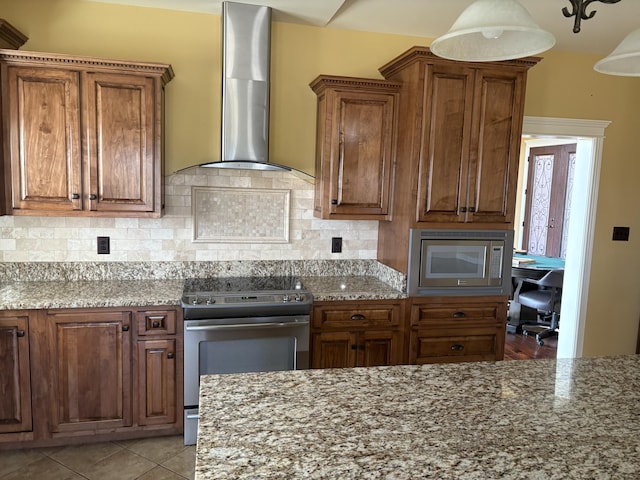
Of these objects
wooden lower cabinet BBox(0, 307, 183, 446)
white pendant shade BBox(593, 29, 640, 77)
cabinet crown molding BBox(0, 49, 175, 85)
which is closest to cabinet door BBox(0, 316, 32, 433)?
wooden lower cabinet BBox(0, 307, 183, 446)

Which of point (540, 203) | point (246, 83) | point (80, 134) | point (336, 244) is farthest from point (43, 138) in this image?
point (540, 203)

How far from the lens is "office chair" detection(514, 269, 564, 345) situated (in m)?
4.79

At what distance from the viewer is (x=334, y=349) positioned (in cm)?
306

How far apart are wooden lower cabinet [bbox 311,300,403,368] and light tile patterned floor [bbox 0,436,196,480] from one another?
0.94m

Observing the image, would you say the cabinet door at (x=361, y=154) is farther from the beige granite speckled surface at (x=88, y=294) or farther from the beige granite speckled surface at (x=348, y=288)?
the beige granite speckled surface at (x=88, y=294)

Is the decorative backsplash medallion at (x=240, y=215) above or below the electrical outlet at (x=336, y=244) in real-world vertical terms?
above

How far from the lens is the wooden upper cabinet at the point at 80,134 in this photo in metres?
2.76

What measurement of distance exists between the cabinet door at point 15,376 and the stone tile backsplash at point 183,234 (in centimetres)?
63

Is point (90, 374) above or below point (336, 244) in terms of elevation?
below

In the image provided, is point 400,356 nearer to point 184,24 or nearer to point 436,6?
point 436,6

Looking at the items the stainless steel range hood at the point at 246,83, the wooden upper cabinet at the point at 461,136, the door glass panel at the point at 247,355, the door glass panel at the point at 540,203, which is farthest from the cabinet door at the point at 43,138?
the door glass panel at the point at 540,203

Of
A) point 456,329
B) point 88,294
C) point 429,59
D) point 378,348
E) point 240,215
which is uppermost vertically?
point 429,59

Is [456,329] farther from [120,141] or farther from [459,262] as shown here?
[120,141]

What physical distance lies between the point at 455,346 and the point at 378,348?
0.53m
